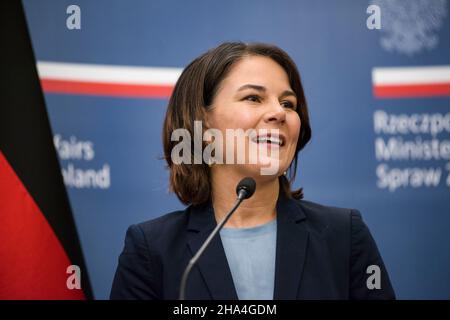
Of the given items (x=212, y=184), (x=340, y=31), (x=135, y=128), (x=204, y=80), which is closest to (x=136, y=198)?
(x=135, y=128)

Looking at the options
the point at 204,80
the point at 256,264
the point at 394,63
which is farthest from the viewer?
the point at 394,63

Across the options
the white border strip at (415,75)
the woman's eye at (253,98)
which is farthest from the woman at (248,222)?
the white border strip at (415,75)

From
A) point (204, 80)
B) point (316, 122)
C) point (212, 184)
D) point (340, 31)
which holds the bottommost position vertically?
point (212, 184)

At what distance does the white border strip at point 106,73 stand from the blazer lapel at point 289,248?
0.82 meters

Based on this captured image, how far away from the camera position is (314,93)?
249cm

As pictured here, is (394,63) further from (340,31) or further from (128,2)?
(128,2)

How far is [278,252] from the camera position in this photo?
6.07ft

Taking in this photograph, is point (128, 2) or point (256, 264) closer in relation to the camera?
point (256, 264)

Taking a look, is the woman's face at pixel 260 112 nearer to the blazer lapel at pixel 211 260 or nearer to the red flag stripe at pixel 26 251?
the blazer lapel at pixel 211 260

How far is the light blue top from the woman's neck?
3 cm

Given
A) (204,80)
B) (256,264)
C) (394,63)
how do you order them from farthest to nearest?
(394,63) → (204,80) → (256,264)

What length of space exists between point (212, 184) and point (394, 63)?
943mm

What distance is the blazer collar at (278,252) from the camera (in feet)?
5.84

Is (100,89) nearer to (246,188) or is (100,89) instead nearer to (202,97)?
(202,97)
